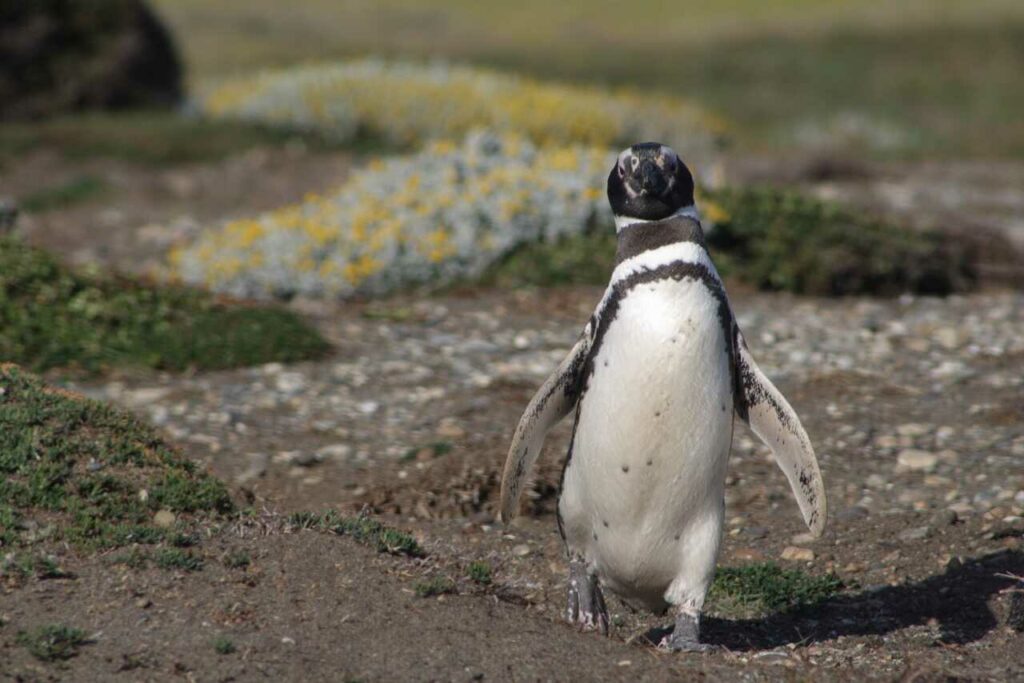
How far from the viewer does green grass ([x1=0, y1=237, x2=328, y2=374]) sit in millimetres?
8312

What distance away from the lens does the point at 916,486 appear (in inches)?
270

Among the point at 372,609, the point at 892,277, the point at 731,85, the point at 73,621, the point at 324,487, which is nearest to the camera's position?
the point at 73,621

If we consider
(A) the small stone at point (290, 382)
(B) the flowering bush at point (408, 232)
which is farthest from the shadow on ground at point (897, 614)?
(B) the flowering bush at point (408, 232)

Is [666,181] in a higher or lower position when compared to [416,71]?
higher

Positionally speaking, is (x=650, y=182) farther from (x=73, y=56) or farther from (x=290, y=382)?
(x=73, y=56)

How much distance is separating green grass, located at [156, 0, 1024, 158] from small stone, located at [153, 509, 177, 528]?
1280 cm

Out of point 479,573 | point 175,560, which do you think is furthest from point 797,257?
point 175,560

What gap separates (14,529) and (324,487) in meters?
2.01

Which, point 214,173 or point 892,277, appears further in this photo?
point 214,173

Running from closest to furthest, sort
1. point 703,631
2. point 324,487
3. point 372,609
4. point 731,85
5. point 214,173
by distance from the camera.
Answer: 1. point 372,609
2. point 703,631
3. point 324,487
4. point 214,173
5. point 731,85

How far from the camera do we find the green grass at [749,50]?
2262cm

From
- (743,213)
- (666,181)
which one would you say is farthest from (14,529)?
(743,213)

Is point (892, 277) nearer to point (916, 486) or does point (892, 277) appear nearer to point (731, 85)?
point (916, 486)

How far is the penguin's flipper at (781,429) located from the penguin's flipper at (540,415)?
22.3 inches
